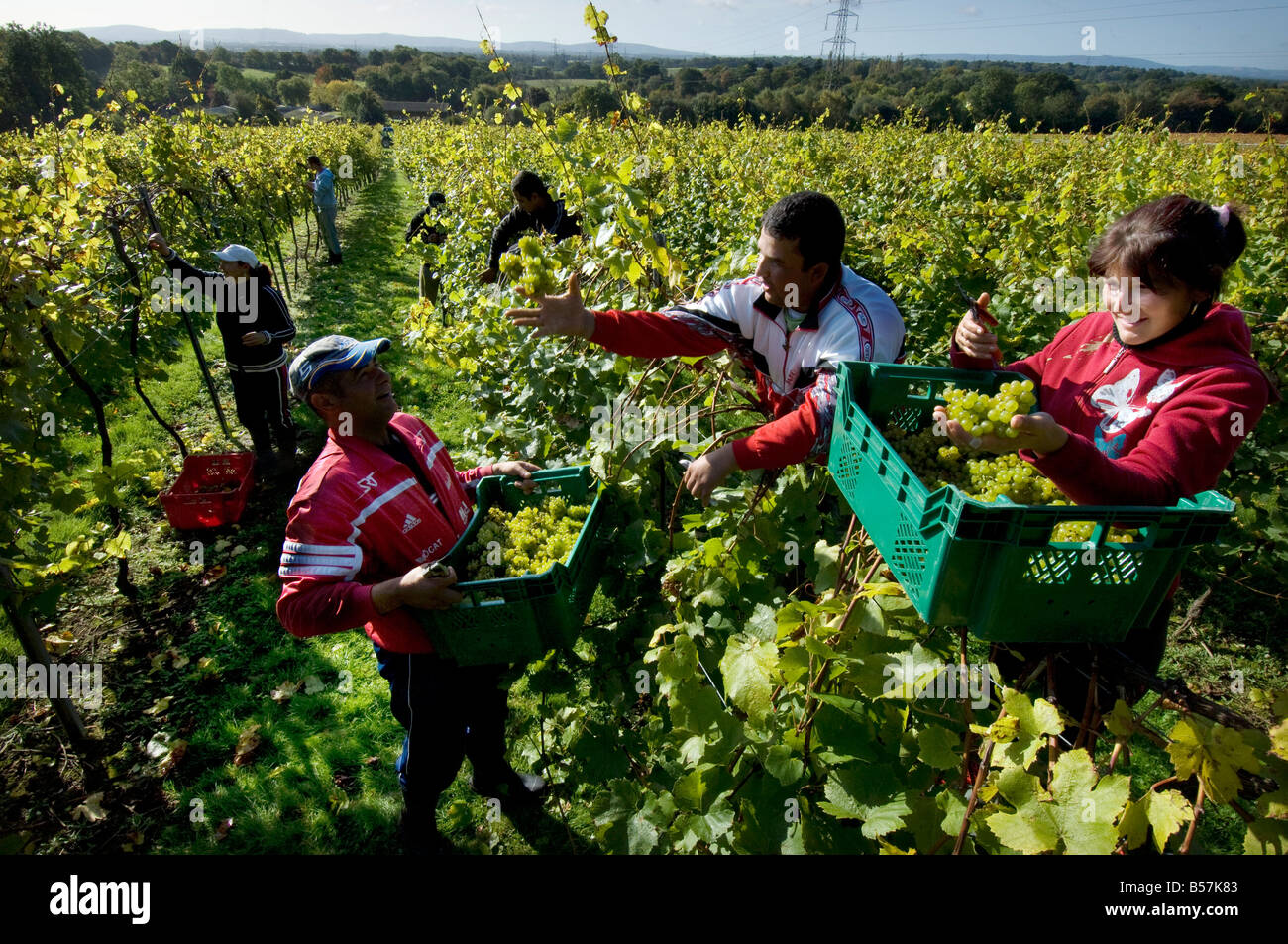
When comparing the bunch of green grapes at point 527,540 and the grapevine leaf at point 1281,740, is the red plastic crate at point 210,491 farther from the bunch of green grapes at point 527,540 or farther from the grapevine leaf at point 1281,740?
the grapevine leaf at point 1281,740

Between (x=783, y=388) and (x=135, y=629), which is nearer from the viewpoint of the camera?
(x=783, y=388)

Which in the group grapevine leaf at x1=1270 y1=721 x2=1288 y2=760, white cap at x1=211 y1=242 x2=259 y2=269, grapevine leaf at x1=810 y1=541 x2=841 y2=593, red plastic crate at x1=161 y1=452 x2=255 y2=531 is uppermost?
white cap at x1=211 y1=242 x2=259 y2=269

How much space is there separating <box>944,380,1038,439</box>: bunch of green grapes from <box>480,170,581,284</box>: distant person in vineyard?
4.19 m

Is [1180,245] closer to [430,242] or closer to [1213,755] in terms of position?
[1213,755]

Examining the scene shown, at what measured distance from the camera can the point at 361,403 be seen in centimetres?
229

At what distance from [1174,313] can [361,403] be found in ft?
7.57

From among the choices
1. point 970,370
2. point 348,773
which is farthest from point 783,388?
point 348,773

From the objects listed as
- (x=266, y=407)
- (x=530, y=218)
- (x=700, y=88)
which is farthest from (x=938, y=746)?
(x=700, y=88)

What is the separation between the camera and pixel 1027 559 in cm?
124

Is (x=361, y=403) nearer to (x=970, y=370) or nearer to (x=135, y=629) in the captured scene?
(x=970, y=370)

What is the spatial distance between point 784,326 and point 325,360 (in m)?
1.57

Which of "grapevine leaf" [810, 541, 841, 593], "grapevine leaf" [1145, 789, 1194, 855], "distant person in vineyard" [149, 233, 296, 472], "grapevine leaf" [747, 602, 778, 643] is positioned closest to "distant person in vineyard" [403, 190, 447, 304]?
"distant person in vineyard" [149, 233, 296, 472]

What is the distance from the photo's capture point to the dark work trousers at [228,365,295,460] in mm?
5648

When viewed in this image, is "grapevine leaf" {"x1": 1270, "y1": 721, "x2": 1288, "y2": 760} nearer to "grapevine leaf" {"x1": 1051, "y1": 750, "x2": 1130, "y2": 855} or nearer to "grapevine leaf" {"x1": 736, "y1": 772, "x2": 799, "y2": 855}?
"grapevine leaf" {"x1": 1051, "y1": 750, "x2": 1130, "y2": 855}
